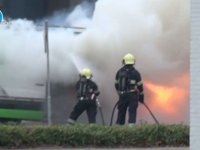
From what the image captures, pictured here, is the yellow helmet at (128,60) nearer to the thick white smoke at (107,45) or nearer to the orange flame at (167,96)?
the thick white smoke at (107,45)

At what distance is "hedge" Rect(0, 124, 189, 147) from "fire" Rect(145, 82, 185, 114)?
10.4 feet

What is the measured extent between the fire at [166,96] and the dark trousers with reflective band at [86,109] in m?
1.39

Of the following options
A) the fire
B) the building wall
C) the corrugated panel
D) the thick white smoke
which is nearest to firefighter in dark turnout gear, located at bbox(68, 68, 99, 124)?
the thick white smoke

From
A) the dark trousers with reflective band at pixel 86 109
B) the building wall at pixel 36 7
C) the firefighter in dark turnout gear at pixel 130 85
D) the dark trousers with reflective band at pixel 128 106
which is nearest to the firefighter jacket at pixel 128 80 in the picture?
the firefighter in dark turnout gear at pixel 130 85

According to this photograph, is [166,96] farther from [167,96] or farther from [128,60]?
[128,60]

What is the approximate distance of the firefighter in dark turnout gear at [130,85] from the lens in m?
14.4

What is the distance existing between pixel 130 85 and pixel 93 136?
2.55m

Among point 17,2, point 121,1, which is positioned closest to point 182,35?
point 121,1

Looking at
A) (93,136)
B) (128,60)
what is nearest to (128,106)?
(128,60)

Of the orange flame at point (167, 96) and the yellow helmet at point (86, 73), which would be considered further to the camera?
the orange flame at point (167, 96)

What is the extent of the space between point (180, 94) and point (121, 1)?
2.34 metres

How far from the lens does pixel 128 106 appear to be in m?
14.7

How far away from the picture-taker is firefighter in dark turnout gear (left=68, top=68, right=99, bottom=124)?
1462 cm

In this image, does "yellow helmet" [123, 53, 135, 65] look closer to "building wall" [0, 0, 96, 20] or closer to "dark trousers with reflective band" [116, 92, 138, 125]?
"dark trousers with reflective band" [116, 92, 138, 125]
